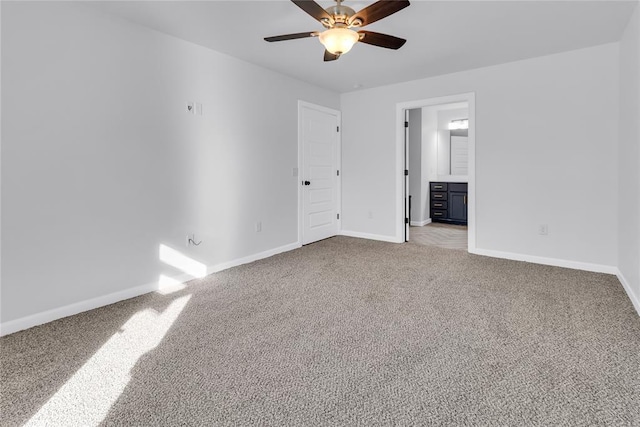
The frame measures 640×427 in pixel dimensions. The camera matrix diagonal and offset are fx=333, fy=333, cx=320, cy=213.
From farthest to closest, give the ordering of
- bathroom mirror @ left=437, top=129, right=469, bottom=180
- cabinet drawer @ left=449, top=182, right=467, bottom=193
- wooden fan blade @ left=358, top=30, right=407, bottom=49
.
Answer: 1. bathroom mirror @ left=437, top=129, right=469, bottom=180
2. cabinet drawer @ left=449, top=182, right=467, bottom=193
3. wooden fan blade @ left=358, top=30, right=407, bottom=49

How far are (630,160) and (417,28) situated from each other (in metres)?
2.12

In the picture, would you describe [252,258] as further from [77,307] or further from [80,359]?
[80,359]

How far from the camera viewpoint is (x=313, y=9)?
6.76ft

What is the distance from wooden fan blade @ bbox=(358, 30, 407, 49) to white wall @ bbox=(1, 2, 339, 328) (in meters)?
1.79

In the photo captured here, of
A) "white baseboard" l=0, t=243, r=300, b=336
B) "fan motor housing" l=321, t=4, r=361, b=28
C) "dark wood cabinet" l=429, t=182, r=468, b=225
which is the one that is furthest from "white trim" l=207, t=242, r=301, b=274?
"dark wood cabinet" l=429, t=182, r=468, b=225

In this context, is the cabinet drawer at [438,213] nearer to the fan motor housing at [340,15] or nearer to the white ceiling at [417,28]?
the white ceiling at [417,28]

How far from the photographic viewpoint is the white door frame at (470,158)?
4.20 metres

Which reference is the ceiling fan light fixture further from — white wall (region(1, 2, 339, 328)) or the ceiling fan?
white wall (region(1, 2, 339, 328))

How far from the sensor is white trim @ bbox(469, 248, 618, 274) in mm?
3475

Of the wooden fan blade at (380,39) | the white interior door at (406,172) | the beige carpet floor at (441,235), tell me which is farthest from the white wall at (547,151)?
the wooden fan blade at (380,39)

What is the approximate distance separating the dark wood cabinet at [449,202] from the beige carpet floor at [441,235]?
16 centimetres

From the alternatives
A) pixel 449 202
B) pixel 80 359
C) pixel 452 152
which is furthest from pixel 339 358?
pixel 452 152

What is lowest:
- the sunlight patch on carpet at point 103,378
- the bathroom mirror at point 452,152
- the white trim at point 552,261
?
the sunlight patch on carpet at point 103,378

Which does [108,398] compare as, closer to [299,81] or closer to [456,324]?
[456,324]
